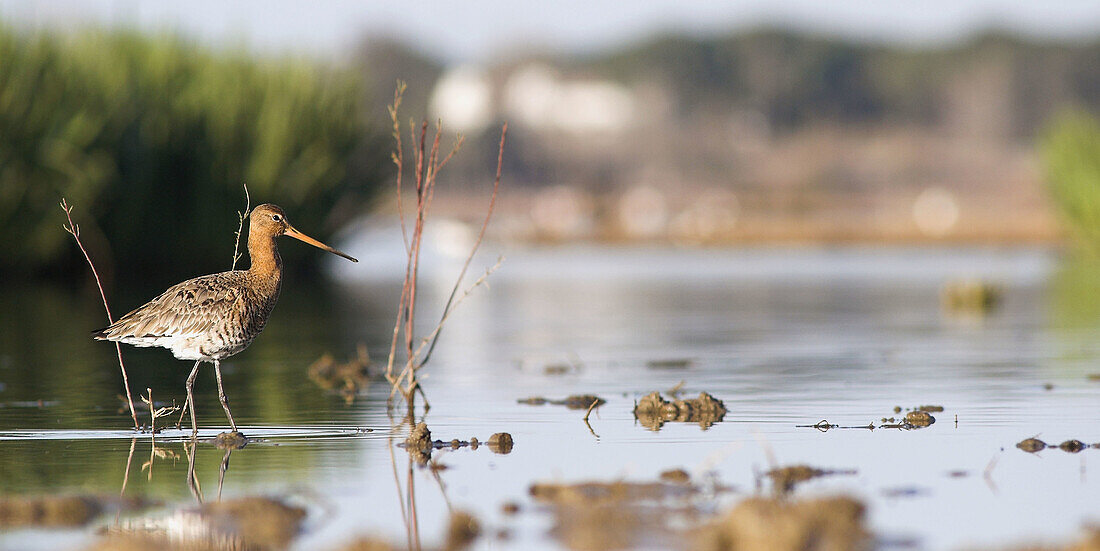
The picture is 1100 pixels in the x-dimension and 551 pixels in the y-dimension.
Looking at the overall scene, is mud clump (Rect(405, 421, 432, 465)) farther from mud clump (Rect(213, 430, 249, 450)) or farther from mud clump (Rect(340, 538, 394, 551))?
mud clump (Rect(340, 538, 394, 551))

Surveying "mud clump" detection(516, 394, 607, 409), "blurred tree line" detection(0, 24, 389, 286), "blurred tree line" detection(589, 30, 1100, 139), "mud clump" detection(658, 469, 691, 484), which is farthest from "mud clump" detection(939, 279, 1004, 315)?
"blurred tree line" detection(589, 30, 1100, 139)

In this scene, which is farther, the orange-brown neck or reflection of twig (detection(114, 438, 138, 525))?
the orange-brown neck

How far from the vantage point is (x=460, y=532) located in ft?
17.1

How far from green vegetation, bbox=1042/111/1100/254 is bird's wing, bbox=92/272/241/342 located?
24.5 meters

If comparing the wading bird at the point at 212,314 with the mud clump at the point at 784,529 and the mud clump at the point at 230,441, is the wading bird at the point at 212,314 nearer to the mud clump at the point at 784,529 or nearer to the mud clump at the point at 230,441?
the mud clump at the point at 230,441

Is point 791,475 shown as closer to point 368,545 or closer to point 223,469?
point 368,545

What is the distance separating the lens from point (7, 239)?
2220 centimetres

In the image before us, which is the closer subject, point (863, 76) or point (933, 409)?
point (933, 409)

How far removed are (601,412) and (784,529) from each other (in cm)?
409

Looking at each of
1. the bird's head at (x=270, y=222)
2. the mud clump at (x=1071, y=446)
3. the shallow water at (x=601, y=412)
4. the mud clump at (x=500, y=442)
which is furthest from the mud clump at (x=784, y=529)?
the bird's head at (x=270, y=222)

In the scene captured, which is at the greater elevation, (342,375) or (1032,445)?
(342,375)

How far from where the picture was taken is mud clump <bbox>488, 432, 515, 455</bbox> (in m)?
7.28

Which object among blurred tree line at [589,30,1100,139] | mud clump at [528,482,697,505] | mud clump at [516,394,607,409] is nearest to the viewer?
mud clump at [528,482,697,505]

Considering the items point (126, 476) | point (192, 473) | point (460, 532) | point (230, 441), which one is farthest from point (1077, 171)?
point (460, 532)
